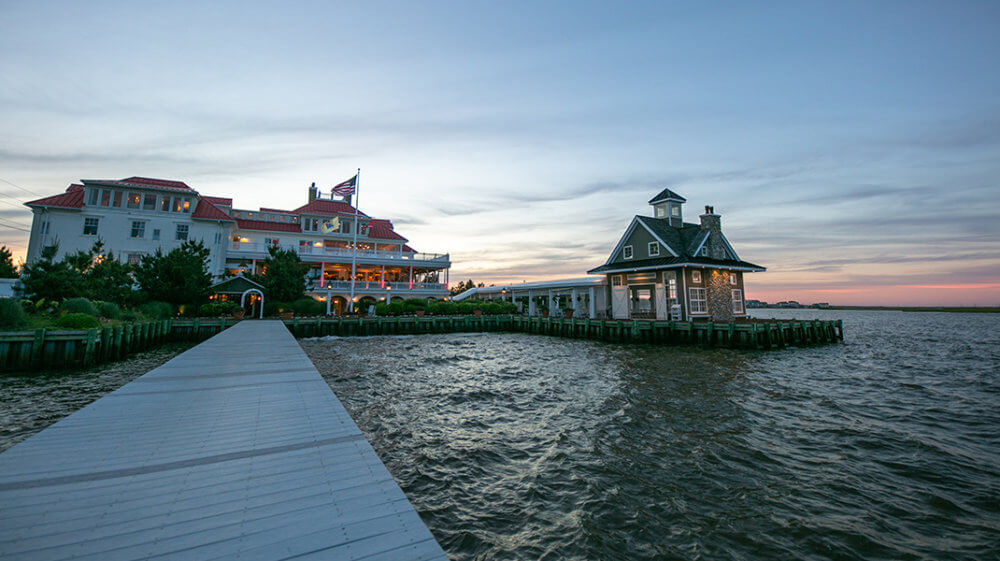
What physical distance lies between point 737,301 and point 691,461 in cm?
2761

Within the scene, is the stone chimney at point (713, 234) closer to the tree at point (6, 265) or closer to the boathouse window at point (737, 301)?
the boathouse window at point (737, 301)

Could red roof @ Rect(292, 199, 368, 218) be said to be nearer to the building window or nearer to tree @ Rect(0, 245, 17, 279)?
tree @ Rect(0, 245, 17, 279)

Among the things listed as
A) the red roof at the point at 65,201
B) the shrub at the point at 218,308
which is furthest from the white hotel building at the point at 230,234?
the shrub at the point at 218,308

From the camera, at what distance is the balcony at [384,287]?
3747cm

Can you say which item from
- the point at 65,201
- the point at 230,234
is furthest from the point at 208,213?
the point at 65,201

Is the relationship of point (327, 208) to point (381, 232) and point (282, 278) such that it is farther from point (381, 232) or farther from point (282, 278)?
point (282, 278)

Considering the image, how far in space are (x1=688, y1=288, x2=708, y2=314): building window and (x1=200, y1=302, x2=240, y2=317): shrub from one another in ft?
115

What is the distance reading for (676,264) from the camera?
27.0 m

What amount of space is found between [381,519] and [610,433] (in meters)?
6.52

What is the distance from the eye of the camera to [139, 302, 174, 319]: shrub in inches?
1011

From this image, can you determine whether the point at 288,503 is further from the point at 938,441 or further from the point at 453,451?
the point at 938,441

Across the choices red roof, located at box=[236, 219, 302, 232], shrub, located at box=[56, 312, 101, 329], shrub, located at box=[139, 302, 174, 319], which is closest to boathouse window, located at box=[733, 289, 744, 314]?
shrub, located at box=[56, 312, 101, 329]

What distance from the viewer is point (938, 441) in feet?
27.8

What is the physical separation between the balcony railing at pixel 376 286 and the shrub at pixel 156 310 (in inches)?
429
